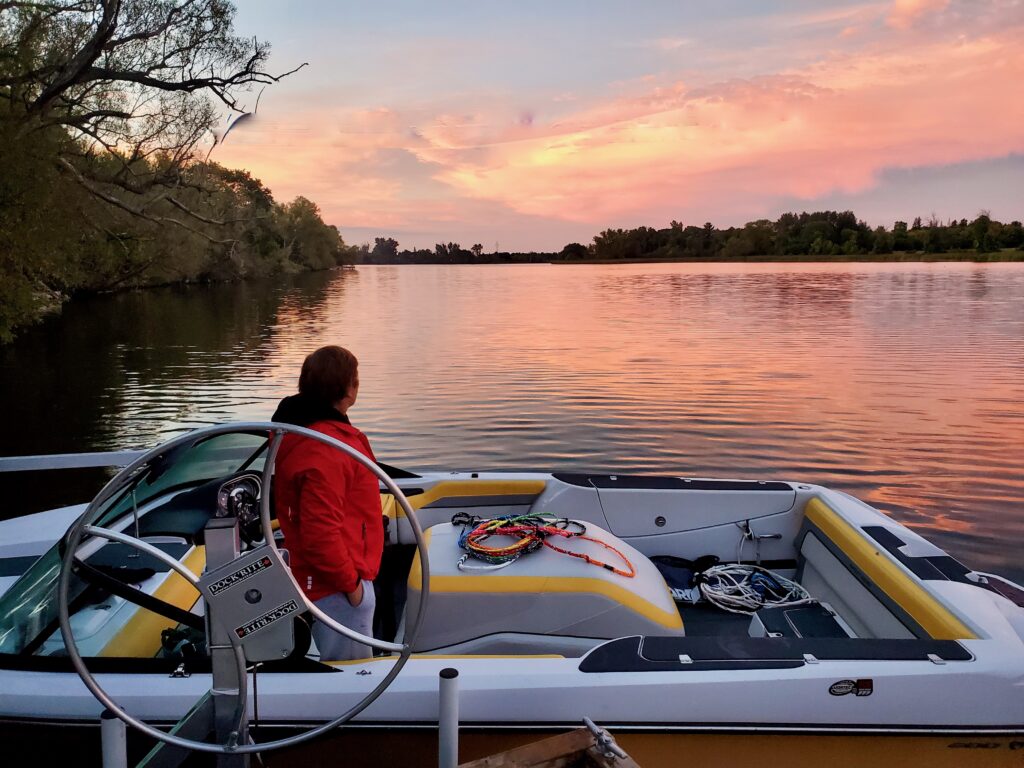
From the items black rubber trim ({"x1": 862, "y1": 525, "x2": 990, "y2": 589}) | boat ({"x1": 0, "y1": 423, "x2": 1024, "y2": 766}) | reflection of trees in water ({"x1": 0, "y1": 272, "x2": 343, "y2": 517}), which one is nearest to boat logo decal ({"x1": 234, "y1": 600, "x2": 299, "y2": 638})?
boat ({"x1": 0, "y1": 423, "x2": 1024, "y2": 766})

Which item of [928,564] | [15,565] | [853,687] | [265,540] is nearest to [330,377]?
[265,540]

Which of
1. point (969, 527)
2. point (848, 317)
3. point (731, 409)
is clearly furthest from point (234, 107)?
point (848, 317)

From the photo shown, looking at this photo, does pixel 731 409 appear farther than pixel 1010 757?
Yes

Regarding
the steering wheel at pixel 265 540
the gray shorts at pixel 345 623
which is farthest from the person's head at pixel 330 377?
the gray shorts at pixel 345 623

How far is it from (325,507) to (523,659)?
87 cm

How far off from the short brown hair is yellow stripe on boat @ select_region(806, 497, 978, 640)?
2286mm

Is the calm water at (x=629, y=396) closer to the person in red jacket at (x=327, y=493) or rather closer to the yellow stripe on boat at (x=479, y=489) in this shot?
the yellow stripe on boat at (x=479, y=489)

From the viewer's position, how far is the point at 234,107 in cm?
1819

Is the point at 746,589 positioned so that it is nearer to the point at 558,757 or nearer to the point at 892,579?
the point at 892,579

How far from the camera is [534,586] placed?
2936 mm

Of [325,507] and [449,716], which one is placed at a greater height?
[325,507]

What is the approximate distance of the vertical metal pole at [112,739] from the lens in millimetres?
1863

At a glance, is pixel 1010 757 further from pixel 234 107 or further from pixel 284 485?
pixel 234 107

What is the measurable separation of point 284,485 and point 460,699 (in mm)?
881
